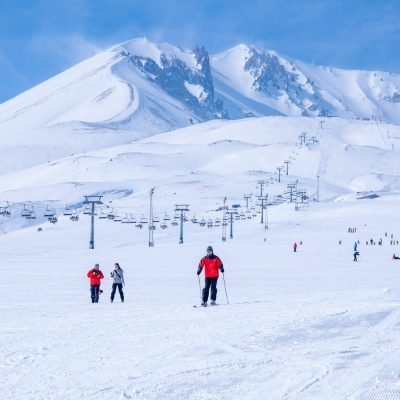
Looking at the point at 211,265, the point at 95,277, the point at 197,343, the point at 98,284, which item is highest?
the point at 211,265

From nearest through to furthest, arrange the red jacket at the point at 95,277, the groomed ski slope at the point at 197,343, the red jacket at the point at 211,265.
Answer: the groomed ski slope at the point at 197,343 → the red jacket at the point at 211,265 → the red jacket at the point at 95,277

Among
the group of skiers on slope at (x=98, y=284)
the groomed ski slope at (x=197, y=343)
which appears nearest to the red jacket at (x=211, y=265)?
the groomed ski slope at (x=197, y=343)

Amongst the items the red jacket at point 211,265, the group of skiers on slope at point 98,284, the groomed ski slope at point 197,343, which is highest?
the red jacket at point 211,265

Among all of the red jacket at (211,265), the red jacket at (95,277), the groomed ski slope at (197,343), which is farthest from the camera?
the red jacket at (95,277)

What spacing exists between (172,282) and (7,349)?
58.2 ft

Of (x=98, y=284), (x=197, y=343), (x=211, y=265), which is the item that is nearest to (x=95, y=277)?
(x=98, y=284)

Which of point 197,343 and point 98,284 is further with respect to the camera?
point 98,284

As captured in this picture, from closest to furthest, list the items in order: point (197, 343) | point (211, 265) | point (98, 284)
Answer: point (197, 343), point (211, 265), point (98, 284)

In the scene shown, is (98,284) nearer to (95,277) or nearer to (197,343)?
(95,277)

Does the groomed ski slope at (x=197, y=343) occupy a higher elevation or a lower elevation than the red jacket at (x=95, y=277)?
lower

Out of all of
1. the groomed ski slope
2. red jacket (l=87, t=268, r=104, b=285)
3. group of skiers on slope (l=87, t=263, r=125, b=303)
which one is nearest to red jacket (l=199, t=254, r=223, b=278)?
the groomed ski slope

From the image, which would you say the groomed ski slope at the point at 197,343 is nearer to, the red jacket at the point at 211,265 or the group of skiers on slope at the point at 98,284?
the group of skiers on slope at the point at 98,284

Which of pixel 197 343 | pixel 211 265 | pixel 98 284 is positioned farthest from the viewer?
pixel 98 284

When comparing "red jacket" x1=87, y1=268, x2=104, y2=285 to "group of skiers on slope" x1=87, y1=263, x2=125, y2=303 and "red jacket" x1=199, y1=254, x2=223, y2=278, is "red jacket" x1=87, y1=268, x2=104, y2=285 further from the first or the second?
"red jacket" x1=199, y1=254, x2=223, y2=278
